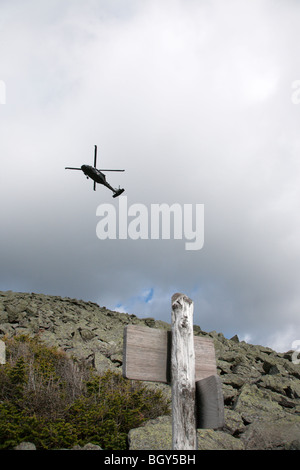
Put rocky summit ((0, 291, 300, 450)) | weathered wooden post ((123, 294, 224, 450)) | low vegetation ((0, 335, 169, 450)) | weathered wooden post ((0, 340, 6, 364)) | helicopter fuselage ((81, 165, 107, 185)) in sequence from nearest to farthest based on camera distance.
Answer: weathered wooden post ((123, 294, 224, 450))
low vegetation ((0, 335, 169, 450))
rocky summit ((0, 291, 300, 450))
weathered wooden post ((0, 340, 6, 364))
helicopter fuselage ((81, 165, 107, 185))

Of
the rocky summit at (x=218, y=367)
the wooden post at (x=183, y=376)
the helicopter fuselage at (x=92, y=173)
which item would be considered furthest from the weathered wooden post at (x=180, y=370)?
the helicopter fuselage at (x=92, y=173)

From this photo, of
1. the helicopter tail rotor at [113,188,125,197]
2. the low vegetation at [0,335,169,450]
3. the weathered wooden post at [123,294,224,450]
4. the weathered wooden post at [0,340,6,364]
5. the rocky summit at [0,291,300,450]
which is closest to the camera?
the weathered wooden post at [123,294,224,450]

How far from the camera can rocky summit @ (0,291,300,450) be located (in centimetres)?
728

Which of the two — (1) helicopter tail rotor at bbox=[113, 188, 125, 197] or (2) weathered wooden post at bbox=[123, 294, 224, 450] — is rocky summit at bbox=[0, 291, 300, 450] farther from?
(1) helicopter tail rotor at bbox=[113, 188, 125, 197]

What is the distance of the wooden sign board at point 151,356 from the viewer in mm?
3568

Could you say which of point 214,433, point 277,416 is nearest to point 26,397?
point 214,433

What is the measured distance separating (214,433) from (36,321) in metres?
13.7

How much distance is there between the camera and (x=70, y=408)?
8359mm

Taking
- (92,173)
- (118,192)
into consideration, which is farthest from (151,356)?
(118,192)

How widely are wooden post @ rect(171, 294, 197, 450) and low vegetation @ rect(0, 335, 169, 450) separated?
417 centimetres

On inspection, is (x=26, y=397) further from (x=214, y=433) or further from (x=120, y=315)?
(x=120, y=315)

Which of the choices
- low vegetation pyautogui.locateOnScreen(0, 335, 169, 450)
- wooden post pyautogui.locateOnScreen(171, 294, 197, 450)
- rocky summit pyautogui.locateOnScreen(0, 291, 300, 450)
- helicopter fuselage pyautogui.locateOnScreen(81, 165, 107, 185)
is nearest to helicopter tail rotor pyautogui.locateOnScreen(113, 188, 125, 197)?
helicopter fuselage pyautogui.locateOnScreen(81, 165, 107, 185)

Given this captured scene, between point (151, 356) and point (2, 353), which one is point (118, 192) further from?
point (151, 356)

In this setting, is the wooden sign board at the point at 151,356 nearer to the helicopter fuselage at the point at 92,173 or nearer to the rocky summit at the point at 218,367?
the rocky summit at the point at 218,367
